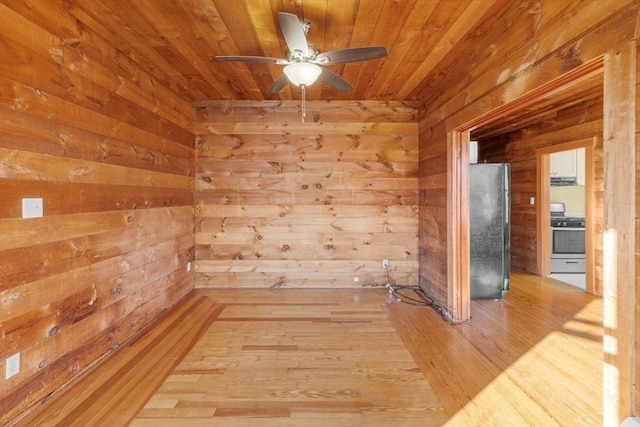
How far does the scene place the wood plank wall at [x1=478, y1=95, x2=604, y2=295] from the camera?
424 cm

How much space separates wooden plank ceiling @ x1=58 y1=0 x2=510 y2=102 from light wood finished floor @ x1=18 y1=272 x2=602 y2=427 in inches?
103

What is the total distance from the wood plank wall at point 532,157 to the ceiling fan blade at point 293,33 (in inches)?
167

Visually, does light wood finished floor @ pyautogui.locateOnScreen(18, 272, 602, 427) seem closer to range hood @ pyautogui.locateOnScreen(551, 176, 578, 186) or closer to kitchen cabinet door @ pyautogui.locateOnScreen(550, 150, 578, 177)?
range hood @ pyautogui.locateOnScreen(551, 176, 578, 186)

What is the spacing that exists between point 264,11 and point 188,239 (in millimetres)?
3045

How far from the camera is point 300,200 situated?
447 centimetres

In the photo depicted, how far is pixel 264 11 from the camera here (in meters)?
2.25

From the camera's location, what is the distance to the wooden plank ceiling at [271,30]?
2197 mm

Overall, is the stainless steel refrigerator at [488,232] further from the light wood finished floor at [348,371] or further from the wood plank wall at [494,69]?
the wood plank wall at [494,69]

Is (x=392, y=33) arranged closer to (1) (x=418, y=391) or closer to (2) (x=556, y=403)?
(1) (x=418, y=391)

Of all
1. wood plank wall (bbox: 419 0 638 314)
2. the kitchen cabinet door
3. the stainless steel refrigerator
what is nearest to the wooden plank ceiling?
wood plank wall (bbox: 419 0 638 314)

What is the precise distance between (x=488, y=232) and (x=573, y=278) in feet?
7.33

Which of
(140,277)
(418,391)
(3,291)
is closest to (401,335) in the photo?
(418,391)

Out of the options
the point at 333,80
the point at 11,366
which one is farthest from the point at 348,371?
the point at 333,80

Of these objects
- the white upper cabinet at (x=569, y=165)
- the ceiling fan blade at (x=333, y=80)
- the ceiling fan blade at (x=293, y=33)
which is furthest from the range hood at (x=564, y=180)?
the ceiling fan blade at (x=293, y=33)
